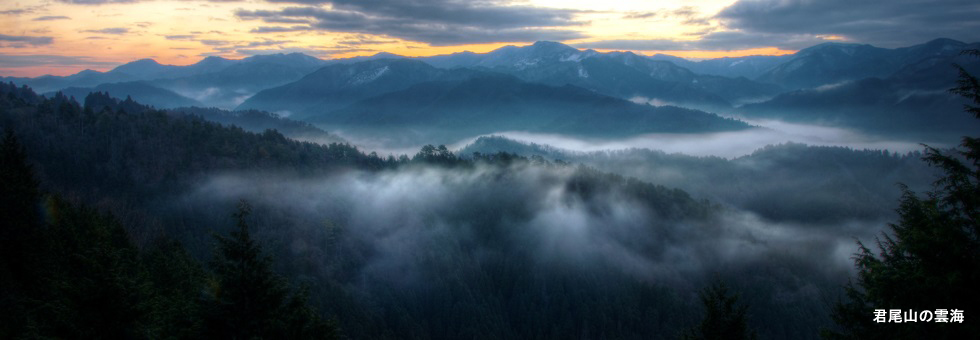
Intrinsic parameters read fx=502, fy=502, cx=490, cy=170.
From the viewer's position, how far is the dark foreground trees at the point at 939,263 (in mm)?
12641

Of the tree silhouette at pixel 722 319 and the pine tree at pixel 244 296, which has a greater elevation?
the pine tree at pixel 244 296

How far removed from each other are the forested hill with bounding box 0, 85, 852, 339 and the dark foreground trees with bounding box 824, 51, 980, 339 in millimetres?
88784

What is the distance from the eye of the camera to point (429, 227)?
15338 centimetres

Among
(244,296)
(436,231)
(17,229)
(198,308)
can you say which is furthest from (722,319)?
(436,231)

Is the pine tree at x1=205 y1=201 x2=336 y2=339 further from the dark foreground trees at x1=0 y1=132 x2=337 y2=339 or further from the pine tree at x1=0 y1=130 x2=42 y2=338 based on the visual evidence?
the pine tree at x1=0 y1=130 x2=42 y2=338

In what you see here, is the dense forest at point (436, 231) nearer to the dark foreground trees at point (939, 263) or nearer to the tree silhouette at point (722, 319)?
the tree silhouette at point (722, 319)

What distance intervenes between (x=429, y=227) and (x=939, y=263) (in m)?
144

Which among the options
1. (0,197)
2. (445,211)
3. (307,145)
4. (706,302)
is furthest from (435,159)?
(706,302)

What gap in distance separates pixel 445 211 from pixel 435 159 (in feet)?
105

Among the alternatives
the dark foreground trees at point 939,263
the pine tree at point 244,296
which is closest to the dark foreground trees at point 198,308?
the pine tree at point 244,296

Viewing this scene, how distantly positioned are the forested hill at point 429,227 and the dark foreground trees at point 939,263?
88784mm

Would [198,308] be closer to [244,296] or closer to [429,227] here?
A: [244,296]

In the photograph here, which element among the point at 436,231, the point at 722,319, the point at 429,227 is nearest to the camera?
the point at 722,319

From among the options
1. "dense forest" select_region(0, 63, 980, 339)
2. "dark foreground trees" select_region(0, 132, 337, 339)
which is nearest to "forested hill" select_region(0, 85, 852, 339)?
"dense forest" select_region(0, 63, 980, 339)
